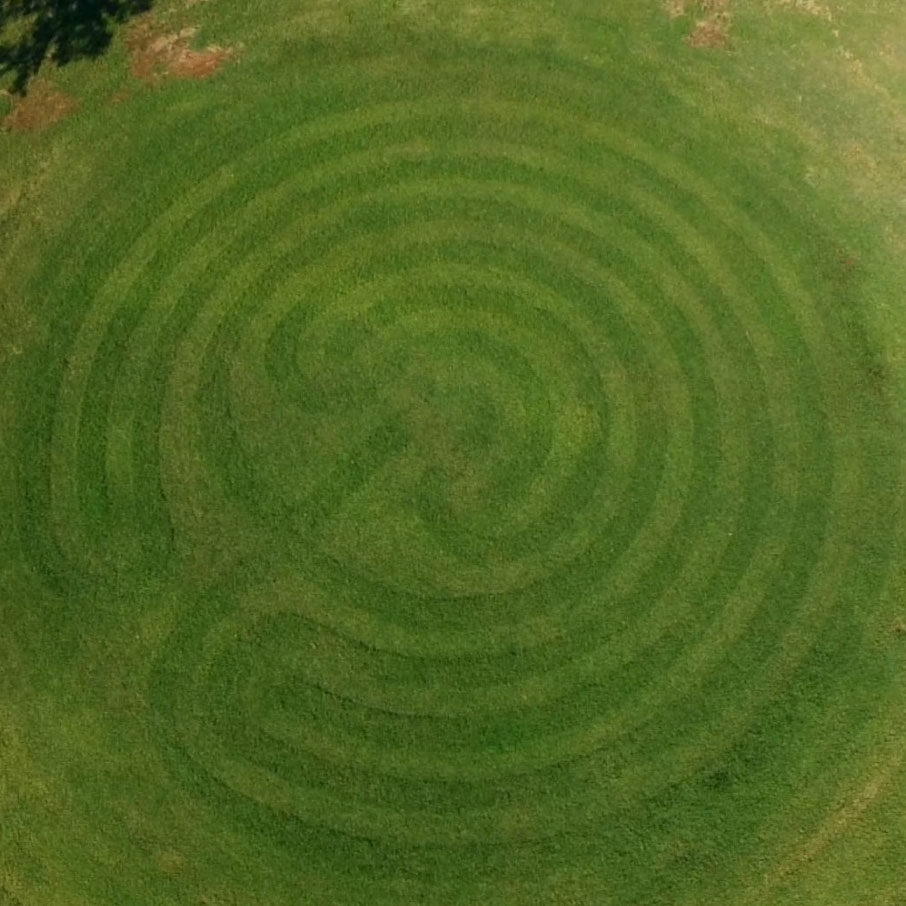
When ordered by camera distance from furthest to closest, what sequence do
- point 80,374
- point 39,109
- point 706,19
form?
point 706,19
point 39,109
point 80,374

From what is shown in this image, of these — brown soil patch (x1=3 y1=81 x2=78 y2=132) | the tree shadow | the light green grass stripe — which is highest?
the tree shadow

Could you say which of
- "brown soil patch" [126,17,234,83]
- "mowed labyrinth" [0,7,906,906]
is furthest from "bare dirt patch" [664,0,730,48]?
"brown soil patch" [126,17,234,83]

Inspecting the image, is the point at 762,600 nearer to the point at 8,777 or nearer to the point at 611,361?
the point at 611,361

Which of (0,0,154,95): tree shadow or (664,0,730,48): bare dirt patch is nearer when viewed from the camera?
(664,0,730,48): bare dirt patch

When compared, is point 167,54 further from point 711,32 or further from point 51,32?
point 711,32


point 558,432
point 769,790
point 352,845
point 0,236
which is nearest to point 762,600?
point 769,790

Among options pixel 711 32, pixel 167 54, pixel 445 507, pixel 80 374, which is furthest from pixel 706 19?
pixel 80 374

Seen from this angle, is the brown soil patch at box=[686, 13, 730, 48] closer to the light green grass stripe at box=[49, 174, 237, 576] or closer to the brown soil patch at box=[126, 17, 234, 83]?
the brown soil patch at box=[126, 17, 234, 83]
